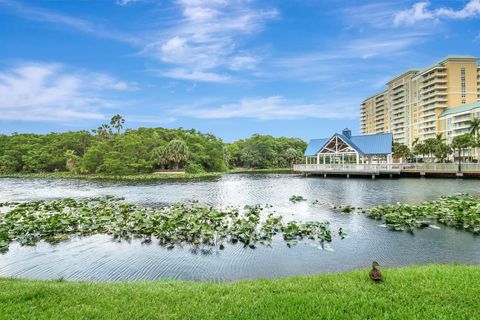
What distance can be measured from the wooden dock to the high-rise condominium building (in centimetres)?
4249

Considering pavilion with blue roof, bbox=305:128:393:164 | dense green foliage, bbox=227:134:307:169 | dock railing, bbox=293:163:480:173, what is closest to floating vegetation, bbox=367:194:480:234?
dock railing, bbox=293:163:480:173

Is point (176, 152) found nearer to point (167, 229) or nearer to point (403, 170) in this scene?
point (403, 170)

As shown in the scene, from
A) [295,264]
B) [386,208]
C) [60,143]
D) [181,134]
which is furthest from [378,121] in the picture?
[295,264]

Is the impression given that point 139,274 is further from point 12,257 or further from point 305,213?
point 305,213

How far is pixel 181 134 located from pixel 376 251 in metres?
59.2

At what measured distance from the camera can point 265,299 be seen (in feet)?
14.9

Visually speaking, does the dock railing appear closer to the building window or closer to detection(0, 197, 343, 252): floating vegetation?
detection(0, 197, 343, 252): floating vegetation

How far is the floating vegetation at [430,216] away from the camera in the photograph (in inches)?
445

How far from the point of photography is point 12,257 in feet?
28.2

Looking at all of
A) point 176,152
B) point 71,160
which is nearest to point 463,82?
point 176,152

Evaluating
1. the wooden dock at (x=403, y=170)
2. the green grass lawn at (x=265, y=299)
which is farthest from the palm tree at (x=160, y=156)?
the green grass lawn at (x=265, y=299)

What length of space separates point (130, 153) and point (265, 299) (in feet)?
164

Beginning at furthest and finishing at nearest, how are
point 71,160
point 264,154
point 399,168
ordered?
point 264,154
point 71,160
point 399,168

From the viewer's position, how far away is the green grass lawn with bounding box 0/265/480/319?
4.04 meters
